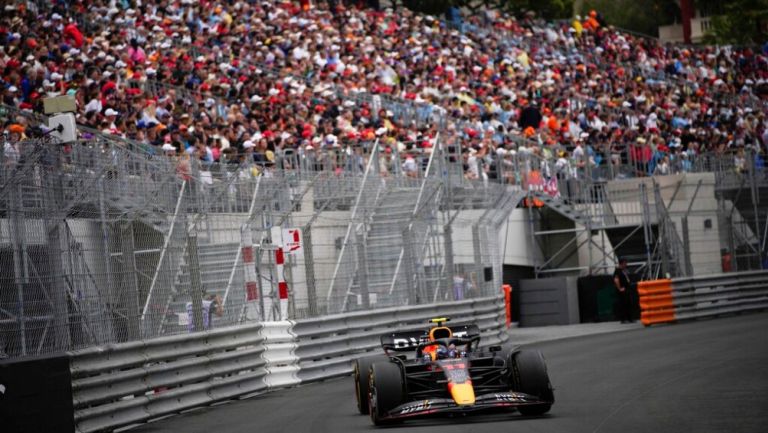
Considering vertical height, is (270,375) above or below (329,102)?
below

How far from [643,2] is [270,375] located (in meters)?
62.9

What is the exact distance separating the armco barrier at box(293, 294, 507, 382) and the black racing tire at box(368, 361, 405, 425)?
5984mm

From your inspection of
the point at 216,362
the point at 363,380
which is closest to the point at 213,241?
the point at 216,362

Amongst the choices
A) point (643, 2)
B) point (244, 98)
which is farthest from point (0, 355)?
point (643, 2)

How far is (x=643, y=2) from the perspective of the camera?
7681cm

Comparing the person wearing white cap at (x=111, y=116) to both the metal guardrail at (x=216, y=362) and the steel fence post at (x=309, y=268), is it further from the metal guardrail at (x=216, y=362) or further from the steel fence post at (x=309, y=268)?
the metal guardrail at (x=216, y=362)

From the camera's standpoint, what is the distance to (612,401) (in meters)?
13.0

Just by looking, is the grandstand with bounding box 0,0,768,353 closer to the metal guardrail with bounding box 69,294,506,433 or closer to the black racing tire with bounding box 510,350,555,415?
the metal guardrail with bounding box 69,294,506,433

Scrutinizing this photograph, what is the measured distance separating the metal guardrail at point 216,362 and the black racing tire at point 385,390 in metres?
2.64

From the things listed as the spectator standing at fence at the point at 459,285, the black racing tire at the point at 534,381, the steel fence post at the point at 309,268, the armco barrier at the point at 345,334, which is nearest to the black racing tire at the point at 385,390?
the black racing tire at the point at 534,381

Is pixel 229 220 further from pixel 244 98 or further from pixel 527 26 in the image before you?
pixel 527 26

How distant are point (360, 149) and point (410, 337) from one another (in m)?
10.4

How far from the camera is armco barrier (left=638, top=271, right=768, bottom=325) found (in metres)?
27.7

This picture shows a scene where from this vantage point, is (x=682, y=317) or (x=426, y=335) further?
(x=682, y=317)
